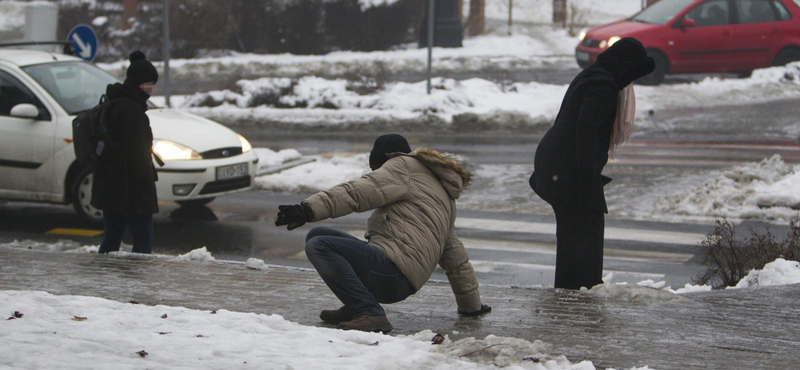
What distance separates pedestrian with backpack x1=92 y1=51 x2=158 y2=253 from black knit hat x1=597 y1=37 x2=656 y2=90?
3094 millimetres

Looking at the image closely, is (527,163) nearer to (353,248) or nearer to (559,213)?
(559,213)

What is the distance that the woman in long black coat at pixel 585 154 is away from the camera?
5.25 metres

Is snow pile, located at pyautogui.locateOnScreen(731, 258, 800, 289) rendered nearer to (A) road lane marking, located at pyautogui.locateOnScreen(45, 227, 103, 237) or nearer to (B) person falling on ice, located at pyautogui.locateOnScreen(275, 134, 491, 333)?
(B) person falling on ice, located at pyautogui.locateOnScreen(275, 134, 491, 333)

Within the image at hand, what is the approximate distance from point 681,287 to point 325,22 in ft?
72.9

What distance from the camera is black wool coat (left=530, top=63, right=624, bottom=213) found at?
5.24 m

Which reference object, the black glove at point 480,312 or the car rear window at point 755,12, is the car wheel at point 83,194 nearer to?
the black glove at point 480,312

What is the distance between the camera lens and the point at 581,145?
17.2ft

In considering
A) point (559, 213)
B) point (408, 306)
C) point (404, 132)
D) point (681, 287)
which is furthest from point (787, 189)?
point (404, 132)

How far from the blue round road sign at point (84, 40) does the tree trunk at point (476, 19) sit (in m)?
18.8

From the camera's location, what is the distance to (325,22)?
2784cm

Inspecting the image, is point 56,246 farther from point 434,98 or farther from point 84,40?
point 434,98

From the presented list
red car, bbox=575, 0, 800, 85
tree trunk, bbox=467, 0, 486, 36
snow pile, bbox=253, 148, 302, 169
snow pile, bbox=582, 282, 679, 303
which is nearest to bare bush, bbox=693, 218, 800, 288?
snow pile, bbox=582, 282, 679, 303

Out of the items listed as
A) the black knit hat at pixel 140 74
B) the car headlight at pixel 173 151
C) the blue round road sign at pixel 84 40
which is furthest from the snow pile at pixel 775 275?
the blue round road sign at pixel 84 40

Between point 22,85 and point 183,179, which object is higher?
point 22,85
